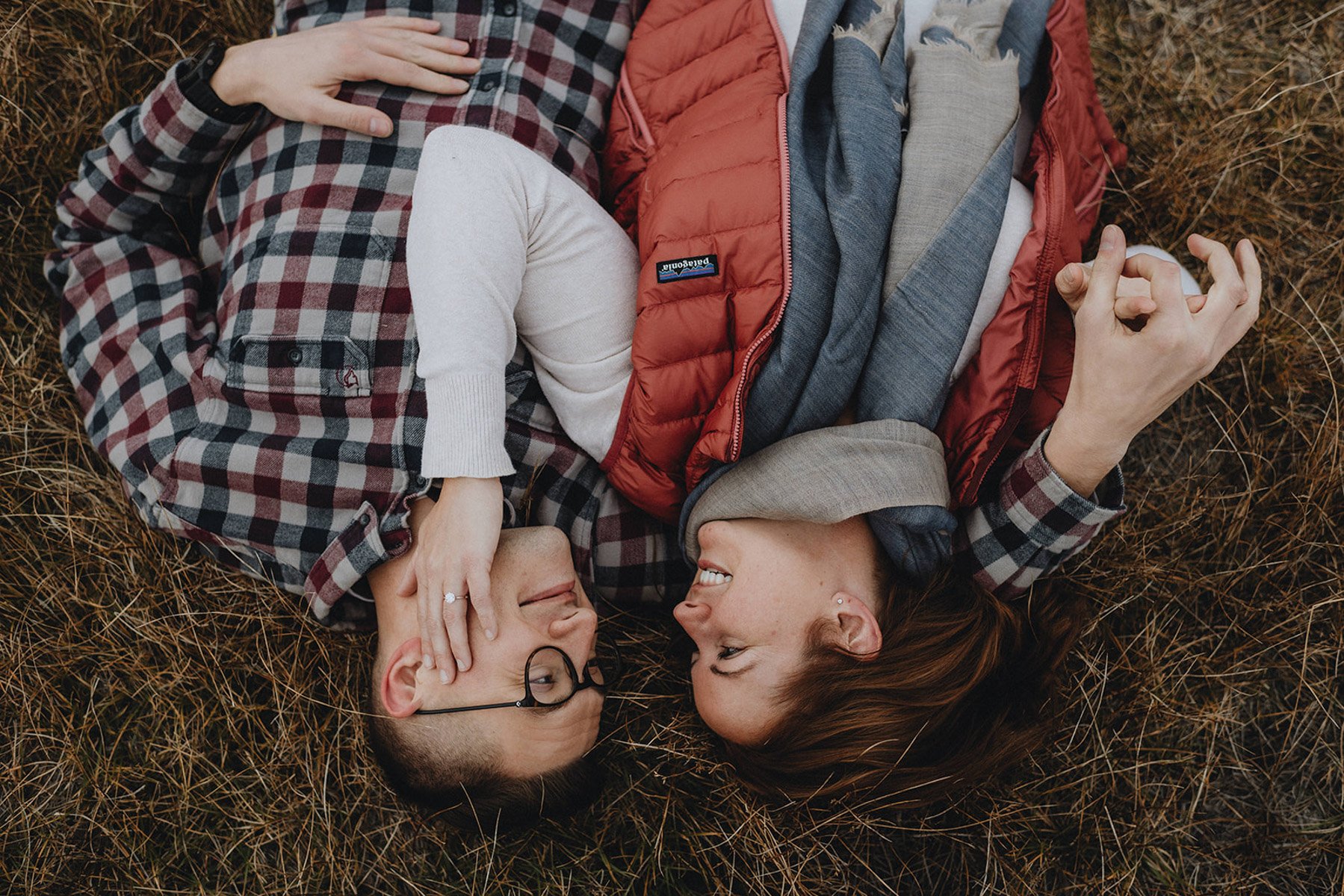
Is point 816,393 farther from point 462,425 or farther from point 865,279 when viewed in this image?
point 462,425

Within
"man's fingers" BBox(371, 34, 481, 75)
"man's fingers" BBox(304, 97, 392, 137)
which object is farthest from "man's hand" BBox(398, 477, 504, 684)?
"man's fingers" BBox(371, 34, 481, 75)

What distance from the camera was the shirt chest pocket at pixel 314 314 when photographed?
221cm

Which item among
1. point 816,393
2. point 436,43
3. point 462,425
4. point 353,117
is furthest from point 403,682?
point 436,43

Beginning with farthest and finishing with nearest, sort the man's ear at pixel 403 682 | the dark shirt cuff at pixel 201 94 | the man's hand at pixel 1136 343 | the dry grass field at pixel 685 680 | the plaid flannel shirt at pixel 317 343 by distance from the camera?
1. the dry grass field at pixel 685 680
2. the dark shirt cuff at pixel 201 94
3. the plaid flannel shirt at pixel 317 343
4. the man's ear at pixel 403 682
5. the man's hand at pixel 1136 343

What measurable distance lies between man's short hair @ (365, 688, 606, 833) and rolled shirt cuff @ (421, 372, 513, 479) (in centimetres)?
61

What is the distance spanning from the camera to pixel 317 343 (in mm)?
2205

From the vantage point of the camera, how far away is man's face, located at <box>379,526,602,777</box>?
2.06m

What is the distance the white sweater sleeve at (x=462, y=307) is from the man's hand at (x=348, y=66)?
41 centimetres

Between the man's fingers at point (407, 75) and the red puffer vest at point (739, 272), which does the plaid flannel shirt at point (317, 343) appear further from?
the red puffer vest at point (739, 272)

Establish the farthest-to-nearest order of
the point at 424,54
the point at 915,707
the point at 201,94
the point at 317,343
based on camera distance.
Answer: the point at 201,94 → the point at 424,54 → the point at 317,343 → the point at 915,707

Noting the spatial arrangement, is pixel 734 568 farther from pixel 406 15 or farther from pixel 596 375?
pixel 406 15

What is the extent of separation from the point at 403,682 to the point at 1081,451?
1729mm

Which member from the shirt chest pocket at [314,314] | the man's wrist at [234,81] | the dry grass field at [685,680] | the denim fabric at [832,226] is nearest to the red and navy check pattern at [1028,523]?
the denim fabric at [832,226]

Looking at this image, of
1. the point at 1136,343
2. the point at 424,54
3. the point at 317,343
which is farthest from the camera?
the point at 424,54
